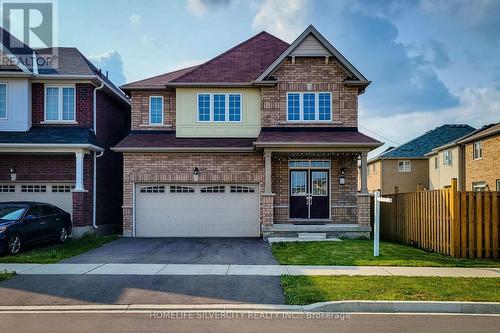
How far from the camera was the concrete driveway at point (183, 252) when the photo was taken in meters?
13.0

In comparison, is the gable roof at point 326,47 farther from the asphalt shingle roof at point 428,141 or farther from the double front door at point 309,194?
the asphalt shingle roof at point 428,141

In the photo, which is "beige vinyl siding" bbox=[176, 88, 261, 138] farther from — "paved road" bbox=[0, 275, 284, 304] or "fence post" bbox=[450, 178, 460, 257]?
"paved road" bbox=[0, 275, 284, 304]

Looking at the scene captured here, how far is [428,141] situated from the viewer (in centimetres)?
4103

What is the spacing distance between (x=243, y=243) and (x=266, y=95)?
6547 millimetres

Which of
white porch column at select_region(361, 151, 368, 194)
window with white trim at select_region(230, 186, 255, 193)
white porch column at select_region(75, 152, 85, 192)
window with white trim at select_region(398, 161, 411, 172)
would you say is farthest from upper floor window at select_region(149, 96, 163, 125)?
window with white trim at select_region(398, 161, 411, 172)

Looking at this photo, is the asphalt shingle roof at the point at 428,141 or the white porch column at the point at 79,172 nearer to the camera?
the white porch column at the point at 79,172

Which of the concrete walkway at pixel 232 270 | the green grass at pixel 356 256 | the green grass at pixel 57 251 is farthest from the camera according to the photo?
the green grass at pixel 57 251

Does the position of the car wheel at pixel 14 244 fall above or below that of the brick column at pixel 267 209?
below

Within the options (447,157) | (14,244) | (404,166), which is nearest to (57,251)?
(14,244)

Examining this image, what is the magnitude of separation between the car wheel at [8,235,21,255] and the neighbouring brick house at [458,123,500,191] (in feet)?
79.2

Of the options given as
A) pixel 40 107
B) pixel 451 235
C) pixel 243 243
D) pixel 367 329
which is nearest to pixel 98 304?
pixel 367 329

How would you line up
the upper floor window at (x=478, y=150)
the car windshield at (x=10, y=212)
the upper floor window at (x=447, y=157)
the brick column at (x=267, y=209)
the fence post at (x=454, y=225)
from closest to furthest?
the fence post at (x=454, y=225)
the car windshield at (x=10, y=212)
the brick column at (x=267, y=209)
the upper floor window at (x=478, y=150)
the upper floor window at (x=447, y=157)

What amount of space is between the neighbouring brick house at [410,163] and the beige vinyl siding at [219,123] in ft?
71.7

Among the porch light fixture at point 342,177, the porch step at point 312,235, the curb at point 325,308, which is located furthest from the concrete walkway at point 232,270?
the porch light fixture at point 342,177
